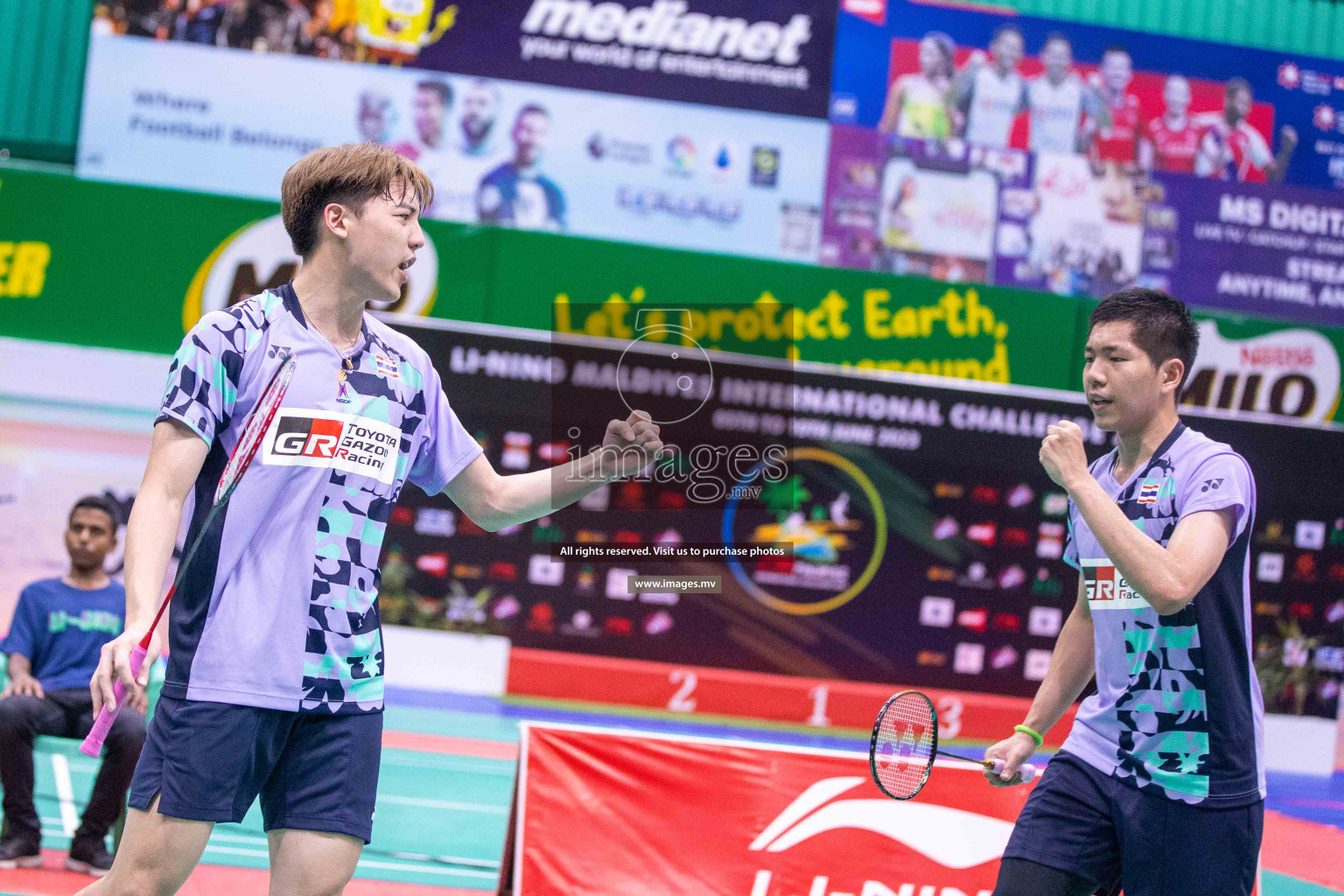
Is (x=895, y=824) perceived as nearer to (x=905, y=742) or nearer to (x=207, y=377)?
(x=905, y=742)

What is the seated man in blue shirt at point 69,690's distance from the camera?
4.62 m

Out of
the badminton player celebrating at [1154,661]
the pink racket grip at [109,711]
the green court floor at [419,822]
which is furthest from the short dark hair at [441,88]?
the pink racket grip at [109,711]

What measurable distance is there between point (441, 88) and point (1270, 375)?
6.69 metres

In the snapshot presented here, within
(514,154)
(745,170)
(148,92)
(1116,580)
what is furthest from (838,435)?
(1116,580)

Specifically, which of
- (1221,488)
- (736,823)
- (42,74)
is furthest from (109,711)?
(42,74)

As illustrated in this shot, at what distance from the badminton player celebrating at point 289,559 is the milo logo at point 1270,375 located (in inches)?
337

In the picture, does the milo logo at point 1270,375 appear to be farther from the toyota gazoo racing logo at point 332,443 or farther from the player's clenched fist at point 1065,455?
the toyota gazoo racing logo at point 332,443

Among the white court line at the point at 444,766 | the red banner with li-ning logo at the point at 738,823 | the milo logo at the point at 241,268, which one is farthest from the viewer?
the milo logo at the point at 241,268

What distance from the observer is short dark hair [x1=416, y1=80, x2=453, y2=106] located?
9.53m

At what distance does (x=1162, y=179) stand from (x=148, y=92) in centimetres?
772

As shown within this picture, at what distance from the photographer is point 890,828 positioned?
4.38 metres

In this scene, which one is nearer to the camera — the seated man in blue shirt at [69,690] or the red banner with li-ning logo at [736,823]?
the red banner with li-ning logo at [736,823]

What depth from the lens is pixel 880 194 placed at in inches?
392

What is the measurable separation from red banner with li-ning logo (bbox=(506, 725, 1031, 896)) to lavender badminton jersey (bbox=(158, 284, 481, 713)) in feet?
6.34
